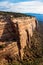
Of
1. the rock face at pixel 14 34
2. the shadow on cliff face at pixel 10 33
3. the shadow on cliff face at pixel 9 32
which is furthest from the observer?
the shadow on cliff face at pixel 9 32

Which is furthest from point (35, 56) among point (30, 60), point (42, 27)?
point (42, 27)

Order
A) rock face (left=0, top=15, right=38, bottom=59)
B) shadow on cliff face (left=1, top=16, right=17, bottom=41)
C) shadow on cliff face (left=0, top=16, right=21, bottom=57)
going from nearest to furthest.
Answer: rock face (left=0, top=15, right=38, bottom=59), shadow on cliff face (left=0, top=16, right=21, bottom=57), shadow on cliff face (left=1, top=16, right=17, bottom=41)

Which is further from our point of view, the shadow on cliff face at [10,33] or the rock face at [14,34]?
the shadow on cliff face at [10,33]

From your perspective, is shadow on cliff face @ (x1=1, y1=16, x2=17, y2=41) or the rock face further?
shadow on cliff face @ (x1=1, y1=16, x2=17, y2=41)

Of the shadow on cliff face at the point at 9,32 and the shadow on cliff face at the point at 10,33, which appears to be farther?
the shadow on cliff face at the point at 9,32

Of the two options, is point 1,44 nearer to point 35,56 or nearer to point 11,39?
point 11,39

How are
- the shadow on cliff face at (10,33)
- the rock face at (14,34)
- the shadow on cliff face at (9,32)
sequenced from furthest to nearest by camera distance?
the shadow on cliff face at (9,32), the shadow on cliff face at (10,33), the rock face at (14,34)

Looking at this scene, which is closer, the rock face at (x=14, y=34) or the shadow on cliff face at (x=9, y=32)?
the rock face at (x=14, y=34)

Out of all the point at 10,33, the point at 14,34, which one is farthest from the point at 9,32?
the point at 14,34

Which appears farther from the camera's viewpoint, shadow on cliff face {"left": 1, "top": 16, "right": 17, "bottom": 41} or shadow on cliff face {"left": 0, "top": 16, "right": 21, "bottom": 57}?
shadow on cliff face {"left": 1, "top": 16, "right": 17, "bottom": 41}

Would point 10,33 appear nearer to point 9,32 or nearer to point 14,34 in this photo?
point 9,32

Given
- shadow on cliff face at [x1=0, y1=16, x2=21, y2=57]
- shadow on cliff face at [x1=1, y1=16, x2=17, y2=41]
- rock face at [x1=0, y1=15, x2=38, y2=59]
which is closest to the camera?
rock face at [x1=0, y1=15, x2=38, y2=59]
